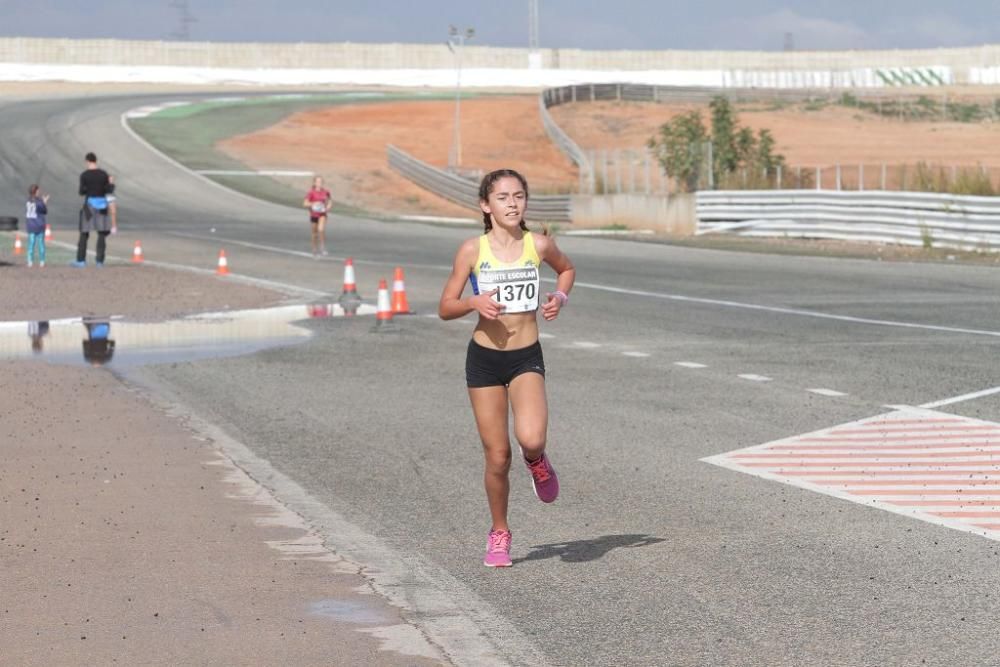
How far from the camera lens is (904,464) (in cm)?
1067

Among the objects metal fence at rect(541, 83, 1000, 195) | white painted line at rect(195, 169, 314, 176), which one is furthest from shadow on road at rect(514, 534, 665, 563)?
white painted line at rect(195, 169, 314, 176)

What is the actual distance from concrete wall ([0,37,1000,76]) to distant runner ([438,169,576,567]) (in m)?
107

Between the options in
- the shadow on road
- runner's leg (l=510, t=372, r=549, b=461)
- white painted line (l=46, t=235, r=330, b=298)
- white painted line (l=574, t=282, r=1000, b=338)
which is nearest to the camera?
runner's leg (l=510, t=372, r=549, b=461)

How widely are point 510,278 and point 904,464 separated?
3.68 m

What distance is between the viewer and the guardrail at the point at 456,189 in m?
50.9

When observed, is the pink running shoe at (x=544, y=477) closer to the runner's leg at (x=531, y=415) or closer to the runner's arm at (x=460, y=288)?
the runner's leg at (x=531, y=415)

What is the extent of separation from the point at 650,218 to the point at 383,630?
39.3 meters

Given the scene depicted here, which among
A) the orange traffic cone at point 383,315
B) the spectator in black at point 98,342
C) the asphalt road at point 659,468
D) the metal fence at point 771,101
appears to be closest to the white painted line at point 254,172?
the metal fence at point 771,101

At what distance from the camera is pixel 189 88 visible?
4313 inches

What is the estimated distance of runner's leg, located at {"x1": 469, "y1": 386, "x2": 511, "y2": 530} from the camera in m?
8.08

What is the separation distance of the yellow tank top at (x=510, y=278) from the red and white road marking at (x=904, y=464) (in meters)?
2.47

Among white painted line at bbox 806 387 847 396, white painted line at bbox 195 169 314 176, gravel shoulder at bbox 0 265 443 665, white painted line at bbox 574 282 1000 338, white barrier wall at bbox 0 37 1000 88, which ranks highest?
white barrier wall at bbox 0 37 1000 88

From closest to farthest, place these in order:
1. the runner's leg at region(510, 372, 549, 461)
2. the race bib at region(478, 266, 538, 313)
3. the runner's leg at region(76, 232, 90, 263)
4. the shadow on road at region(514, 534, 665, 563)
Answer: the runner's leg at region(510, 372, 549, 461)
the race bib at region(478, 266, 538, 313)
the shadow on road at region(514, 534, 665, 563)
the runner's leg at region(76, 232, 90, 263)

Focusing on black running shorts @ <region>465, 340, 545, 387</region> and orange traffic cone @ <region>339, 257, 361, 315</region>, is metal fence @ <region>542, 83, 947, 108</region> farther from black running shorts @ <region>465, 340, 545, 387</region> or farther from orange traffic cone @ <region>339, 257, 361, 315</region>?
black running shorts @ <region>465, 340, 545, 387</region>
